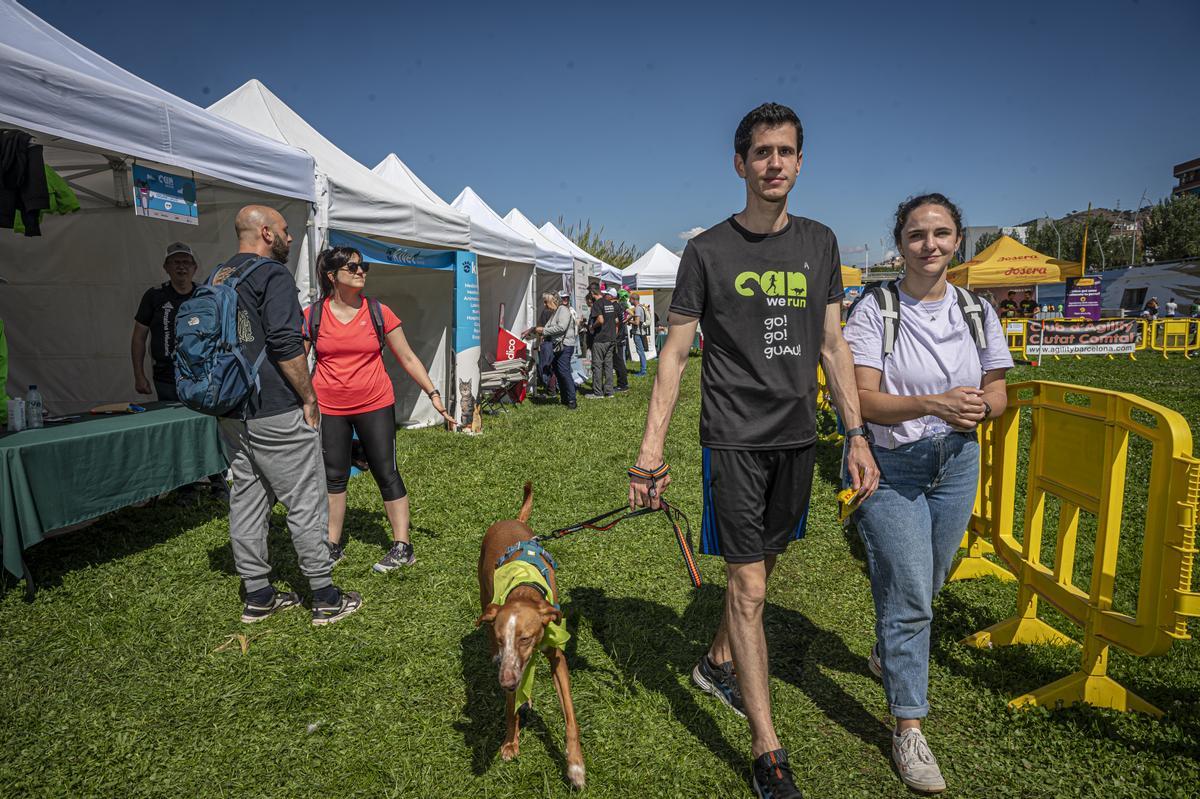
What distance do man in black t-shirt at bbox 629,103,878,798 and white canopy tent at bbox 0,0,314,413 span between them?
4.18 metres

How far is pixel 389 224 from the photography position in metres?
7.36

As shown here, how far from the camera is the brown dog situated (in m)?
2.25

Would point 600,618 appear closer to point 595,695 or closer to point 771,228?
point 595,695

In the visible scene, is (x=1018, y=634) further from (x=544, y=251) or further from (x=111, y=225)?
(x=544, y=251)

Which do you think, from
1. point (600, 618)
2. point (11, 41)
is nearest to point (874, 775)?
point (600, 618)

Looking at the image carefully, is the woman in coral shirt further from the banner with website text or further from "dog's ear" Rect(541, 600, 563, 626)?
the banner with website text

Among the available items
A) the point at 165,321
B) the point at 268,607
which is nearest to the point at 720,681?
the point at 268,607

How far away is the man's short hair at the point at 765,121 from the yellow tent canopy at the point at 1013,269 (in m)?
22.3

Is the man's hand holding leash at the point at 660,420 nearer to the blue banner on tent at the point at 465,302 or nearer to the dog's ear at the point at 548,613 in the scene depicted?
the dog's ear at the point at 548,613

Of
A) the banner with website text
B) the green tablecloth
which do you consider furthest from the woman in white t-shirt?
the banner with website text

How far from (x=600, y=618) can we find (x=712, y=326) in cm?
215

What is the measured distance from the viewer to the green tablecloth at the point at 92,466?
3734 millimetres

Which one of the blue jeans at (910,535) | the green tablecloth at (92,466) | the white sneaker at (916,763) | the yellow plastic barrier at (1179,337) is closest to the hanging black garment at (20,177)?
the green tablecloth at (92,466)

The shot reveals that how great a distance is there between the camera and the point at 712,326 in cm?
232
